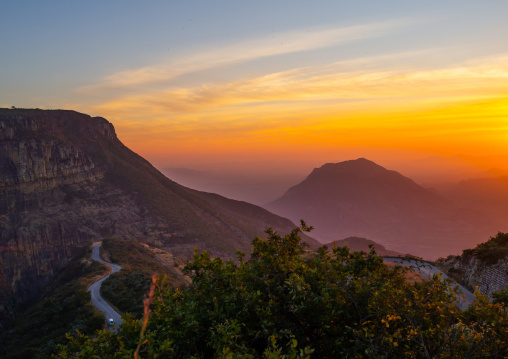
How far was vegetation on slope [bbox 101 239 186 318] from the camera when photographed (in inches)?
1533

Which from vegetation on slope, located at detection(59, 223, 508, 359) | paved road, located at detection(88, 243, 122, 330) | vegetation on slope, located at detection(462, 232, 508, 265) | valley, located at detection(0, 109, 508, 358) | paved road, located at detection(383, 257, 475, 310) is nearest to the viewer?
vegetation on slope, located at detection(59, 223, 508, 359)

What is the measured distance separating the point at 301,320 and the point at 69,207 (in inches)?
4447

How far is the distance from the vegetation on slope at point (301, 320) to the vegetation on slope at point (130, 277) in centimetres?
1567

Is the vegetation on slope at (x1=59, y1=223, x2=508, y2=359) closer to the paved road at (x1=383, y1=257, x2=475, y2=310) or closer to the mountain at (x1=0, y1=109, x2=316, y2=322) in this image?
the paved road at (x1=383, y1=257, x2=475, y2=310)

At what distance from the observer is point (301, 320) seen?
8945mm

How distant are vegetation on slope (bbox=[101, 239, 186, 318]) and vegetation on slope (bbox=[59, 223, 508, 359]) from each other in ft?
51.4

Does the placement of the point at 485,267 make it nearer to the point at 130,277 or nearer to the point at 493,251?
the point at 493,251

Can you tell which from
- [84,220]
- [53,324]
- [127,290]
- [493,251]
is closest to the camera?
[493,251]

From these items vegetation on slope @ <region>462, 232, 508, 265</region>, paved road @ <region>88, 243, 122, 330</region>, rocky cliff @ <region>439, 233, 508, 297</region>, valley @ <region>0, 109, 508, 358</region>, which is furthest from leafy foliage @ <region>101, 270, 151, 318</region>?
vegetation on slope @ <region>462, 232, 508, 265</region>

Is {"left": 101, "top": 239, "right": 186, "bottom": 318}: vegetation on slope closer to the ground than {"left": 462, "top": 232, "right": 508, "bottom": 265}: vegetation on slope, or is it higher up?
closer to the ground

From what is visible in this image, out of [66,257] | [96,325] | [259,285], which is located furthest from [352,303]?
[66,257]

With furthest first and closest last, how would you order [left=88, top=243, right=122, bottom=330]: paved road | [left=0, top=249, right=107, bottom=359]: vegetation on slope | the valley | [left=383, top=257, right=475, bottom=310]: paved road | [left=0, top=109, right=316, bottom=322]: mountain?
[left=0, top=109, right=316, bottom=322]: mountain, the valley, [left=88, top=243, right=122, bottom=330]: paved road, [left=0, top=249, right=107, bottom=359]: vegetation on slope, [left=383, top=257, right=475, bottom=310]: paved road

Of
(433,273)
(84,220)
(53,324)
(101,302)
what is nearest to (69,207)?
(84,220)

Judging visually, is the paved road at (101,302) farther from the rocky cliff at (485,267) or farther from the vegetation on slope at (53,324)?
the rocky cliff at (485,267)
